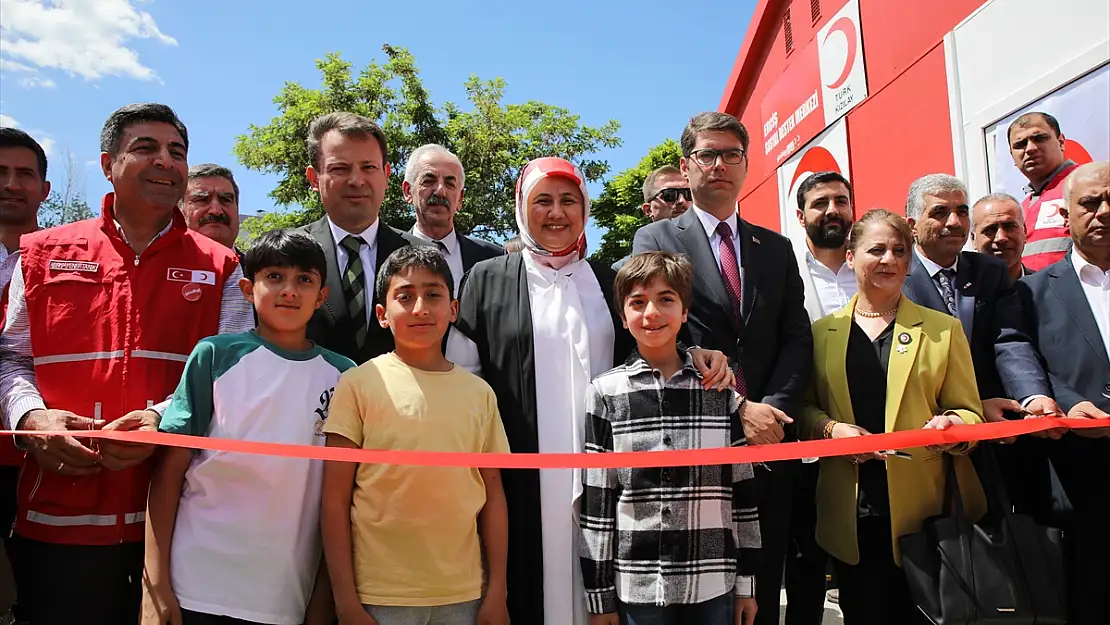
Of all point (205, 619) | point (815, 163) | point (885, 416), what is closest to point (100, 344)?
point (205, 619)

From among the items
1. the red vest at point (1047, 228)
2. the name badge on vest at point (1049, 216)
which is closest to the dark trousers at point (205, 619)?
the red vest at point (1047, 228)

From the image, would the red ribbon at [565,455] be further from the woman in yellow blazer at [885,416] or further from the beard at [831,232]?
the beard at [831,232]

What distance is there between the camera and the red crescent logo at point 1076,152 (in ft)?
17.3

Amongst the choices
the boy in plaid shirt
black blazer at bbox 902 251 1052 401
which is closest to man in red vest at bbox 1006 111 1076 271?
black blazer at bbox 902 251 1052 401

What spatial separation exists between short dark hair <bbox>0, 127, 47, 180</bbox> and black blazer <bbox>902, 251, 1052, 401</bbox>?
14.9 feet

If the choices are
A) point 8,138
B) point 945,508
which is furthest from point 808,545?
point 8,138

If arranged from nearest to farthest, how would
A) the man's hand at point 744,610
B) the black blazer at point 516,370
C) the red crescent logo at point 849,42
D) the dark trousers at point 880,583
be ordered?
the man's hand at point 744,610
the black blazer at point 516,370
the dark trousers at point 880,583
the red crescent logo at point 849,42

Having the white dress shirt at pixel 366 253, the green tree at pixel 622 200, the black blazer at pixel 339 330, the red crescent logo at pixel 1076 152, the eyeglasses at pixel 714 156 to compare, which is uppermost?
the green tree at pixel 622 200

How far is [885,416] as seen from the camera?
288 cm

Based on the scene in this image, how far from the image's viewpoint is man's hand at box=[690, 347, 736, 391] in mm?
2506

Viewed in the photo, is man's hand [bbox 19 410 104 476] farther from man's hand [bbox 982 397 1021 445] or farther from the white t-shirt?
man's hand [bbox 982 397 1021 445]

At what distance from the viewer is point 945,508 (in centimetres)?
282

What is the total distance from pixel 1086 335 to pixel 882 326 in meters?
0.85

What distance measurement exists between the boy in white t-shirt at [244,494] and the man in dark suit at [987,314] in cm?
268
